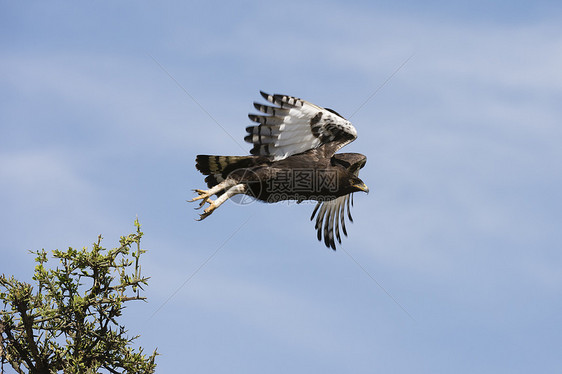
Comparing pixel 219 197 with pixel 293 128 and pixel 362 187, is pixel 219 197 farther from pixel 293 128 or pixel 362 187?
pixel 362 187

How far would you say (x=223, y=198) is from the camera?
888 centimetres

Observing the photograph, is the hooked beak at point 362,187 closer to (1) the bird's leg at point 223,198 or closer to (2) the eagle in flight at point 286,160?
(2) the eagle in flight at point 286,160

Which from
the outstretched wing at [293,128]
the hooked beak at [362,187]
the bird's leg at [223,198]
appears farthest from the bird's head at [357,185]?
the bird's leg at [223,198]

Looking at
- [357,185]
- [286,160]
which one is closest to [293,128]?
[286,160]

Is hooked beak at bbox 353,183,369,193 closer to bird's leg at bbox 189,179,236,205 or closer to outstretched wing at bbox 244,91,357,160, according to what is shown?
outstretched wing at bbox 244,91,357,160

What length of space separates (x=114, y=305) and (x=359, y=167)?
4709 mm


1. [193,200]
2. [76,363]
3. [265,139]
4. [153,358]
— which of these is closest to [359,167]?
[265,139]

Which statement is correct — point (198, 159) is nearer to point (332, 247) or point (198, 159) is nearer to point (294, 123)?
point (294, 123)

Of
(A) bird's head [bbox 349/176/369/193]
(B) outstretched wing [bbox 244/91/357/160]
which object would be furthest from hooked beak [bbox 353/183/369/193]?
(B) outstretched wing [bbox 244/91/357/160]

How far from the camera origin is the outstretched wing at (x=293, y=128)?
9.07 m

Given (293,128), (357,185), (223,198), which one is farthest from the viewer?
(357,185)

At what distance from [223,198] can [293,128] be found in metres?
1.38

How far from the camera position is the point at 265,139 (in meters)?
9.15

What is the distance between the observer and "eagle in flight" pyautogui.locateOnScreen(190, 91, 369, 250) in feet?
29.9
